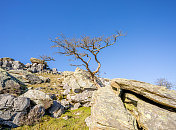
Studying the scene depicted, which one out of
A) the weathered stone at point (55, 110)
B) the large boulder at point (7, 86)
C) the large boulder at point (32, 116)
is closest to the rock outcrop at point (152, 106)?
the weathered stone at point (55, 110)

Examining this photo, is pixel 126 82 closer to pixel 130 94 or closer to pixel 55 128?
pixel 130 94

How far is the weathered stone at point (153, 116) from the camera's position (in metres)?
6.13

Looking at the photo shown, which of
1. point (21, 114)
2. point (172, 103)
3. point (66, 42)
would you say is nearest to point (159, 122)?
point (172, 103)

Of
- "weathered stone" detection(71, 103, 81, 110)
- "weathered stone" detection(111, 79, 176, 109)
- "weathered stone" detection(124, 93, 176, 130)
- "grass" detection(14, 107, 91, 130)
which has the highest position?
"weathered stone" detection(111, 79, 176, 109)

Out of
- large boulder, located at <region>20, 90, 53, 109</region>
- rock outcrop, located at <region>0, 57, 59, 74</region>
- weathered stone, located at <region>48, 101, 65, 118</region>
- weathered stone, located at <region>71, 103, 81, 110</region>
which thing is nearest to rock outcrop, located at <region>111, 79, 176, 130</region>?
weathered stone, located at <region>71, 103, 81, 110</region>

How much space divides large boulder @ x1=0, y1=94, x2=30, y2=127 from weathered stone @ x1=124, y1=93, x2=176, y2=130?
11.2 meters

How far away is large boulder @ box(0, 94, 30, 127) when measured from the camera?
8.71 meters

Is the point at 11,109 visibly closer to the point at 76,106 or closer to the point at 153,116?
the point at 76,106

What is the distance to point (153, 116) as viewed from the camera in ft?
21.7

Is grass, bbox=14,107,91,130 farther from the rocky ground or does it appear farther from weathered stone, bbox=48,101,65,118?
weathered stone, bbox=48,101,65,118

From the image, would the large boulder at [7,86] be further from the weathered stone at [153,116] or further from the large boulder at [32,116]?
the weathered stone at [153,116]

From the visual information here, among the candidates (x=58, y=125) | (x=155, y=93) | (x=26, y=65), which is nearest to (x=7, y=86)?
(x=58, y=125)

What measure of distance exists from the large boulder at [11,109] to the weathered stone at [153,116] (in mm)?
11175

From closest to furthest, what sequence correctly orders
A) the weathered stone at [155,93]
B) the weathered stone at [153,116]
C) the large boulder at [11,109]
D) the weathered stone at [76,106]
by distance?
the weathered stone at [153,116], the weathered stone at [155,93], the large boulder at [11,109], the weathered stone at [76,106]
